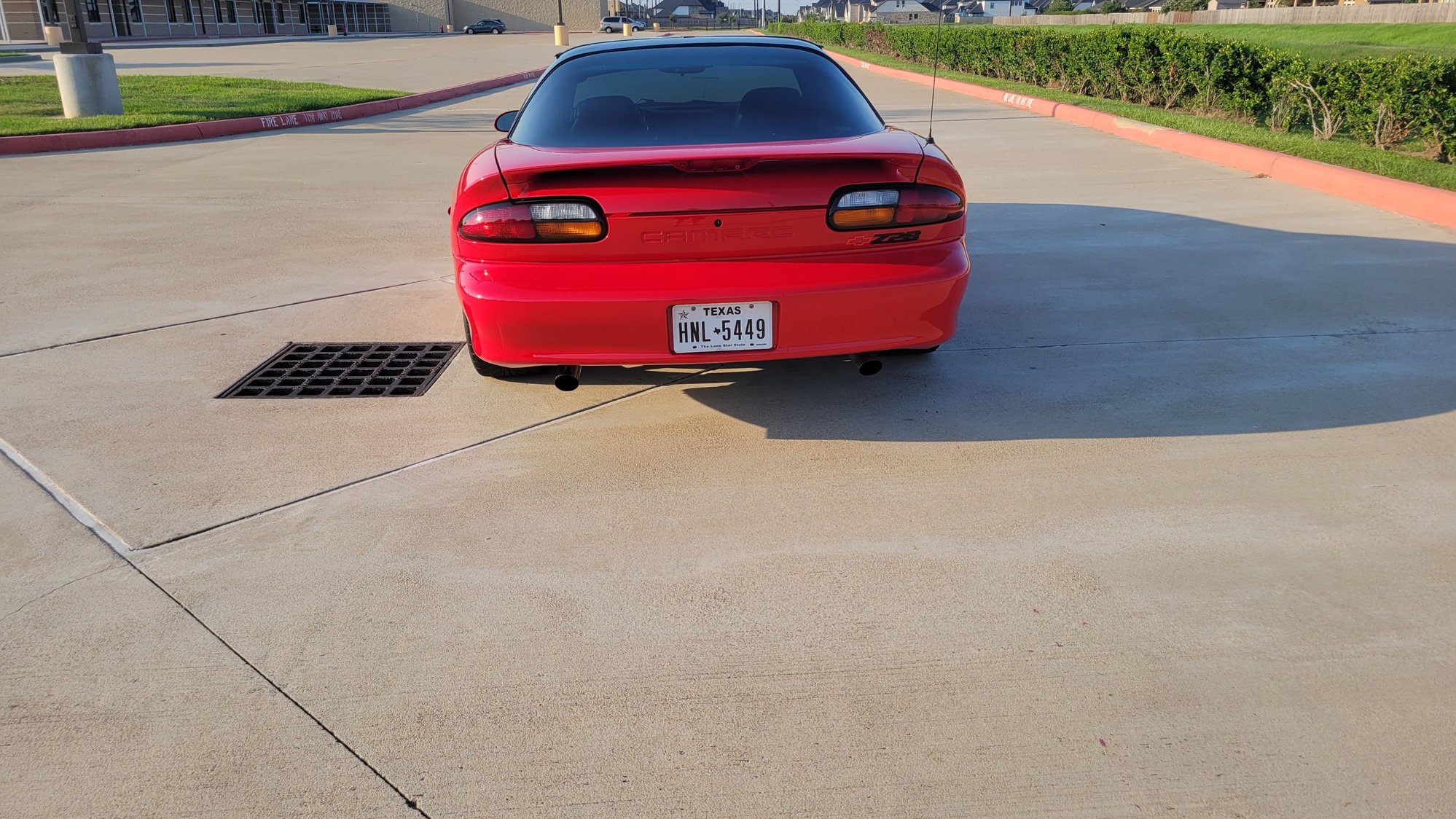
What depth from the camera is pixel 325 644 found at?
269cm

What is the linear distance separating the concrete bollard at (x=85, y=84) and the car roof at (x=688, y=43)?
1245 centimetres

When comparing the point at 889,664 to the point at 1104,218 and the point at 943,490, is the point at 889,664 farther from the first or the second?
the point at 1104,218

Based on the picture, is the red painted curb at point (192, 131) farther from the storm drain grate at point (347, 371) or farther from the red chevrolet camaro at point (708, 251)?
the red chevrolet camaro at point (708, 251)

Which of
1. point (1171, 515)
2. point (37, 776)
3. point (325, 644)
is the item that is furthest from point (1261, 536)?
point (37, 776)

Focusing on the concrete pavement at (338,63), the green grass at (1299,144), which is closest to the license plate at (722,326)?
the green grass at (1299,144)

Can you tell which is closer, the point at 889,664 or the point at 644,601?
the point at 889,664

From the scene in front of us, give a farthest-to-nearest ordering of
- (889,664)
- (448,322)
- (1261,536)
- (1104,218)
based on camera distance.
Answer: (1104,218), (448,322), (1261,536), (889,664)

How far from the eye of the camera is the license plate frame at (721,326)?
3602mm

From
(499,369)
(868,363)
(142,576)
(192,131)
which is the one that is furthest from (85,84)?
(868,363)

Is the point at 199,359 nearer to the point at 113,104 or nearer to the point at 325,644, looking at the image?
the point at 325,644

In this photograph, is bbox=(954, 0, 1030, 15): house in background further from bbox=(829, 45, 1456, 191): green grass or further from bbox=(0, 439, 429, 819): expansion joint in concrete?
bbox=(0, 439, 429, 819): expansion joint in concrete

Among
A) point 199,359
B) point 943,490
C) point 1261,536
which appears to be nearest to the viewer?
point 1261,536

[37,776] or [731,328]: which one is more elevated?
[731,328]

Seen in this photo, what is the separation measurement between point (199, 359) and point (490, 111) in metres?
14.8
